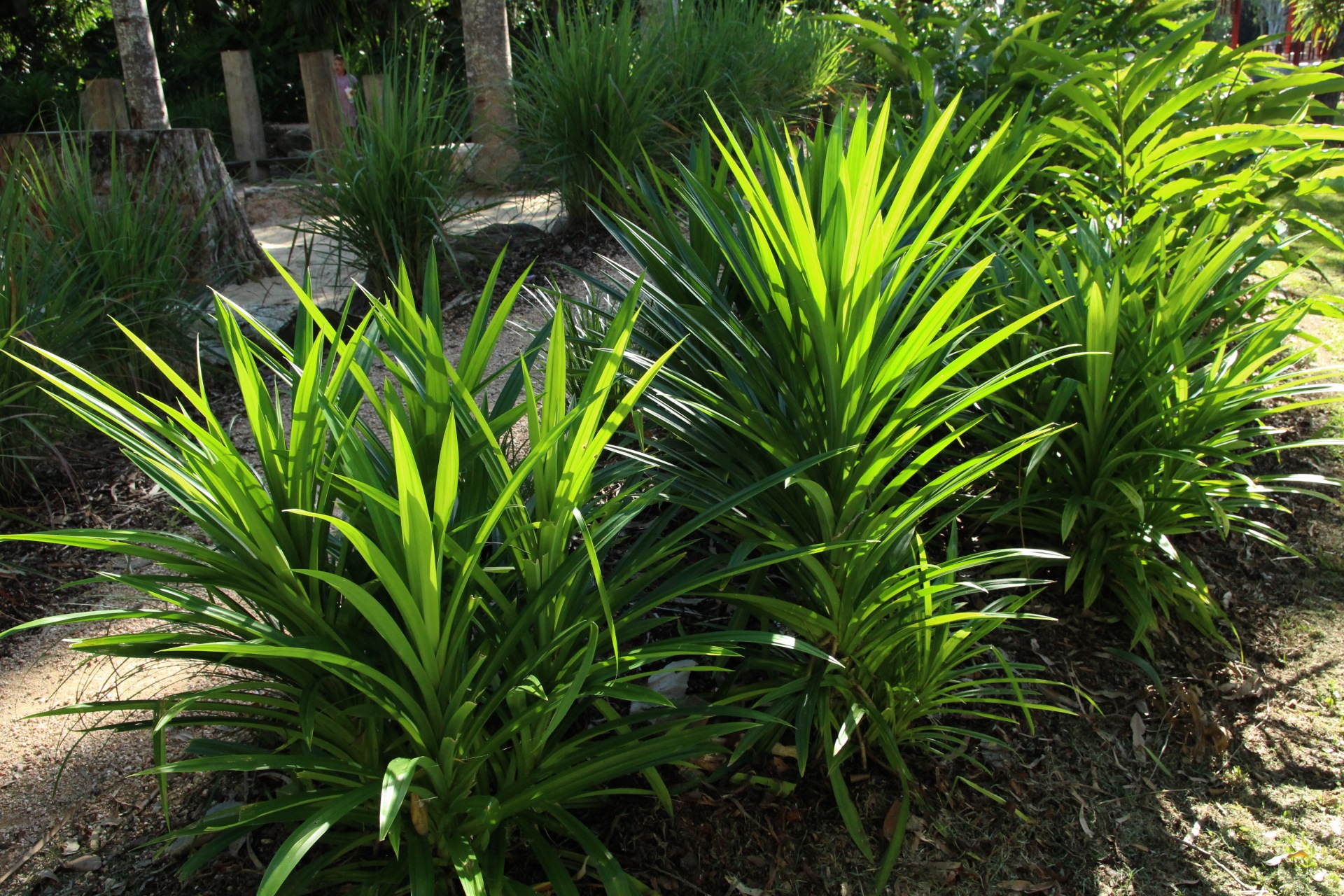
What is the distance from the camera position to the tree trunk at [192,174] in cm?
484

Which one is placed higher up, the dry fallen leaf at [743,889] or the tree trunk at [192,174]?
the tree trunk at [192,174]

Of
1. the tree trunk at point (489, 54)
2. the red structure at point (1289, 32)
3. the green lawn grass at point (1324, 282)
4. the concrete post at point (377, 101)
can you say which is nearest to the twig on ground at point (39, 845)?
the concrete post at point (377, 101)

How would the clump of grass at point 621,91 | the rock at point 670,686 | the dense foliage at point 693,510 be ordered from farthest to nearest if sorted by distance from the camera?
the clump of grass at point 621,91, the rock at point 670,686, the dense foliage at point 693,510

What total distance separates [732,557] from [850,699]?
46 cm

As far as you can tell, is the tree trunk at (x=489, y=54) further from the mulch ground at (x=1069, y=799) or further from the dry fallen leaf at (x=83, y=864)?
the dry fallen leaf at (x=83, y=864)

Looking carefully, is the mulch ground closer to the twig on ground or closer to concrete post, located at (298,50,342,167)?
the twig on ground

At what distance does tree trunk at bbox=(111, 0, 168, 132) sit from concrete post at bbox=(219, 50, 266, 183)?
2910 millimetres

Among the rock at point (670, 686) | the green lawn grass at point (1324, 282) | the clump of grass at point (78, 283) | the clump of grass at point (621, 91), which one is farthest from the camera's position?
the clump of grass at point (621, 91)

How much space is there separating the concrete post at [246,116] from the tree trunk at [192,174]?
214 inches

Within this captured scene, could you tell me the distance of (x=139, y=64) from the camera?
23.2ft

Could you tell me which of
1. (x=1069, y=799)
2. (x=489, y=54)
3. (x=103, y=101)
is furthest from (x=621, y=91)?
(x=103, y=101)

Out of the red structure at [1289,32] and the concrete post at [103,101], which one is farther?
the red structure at [1289,32]

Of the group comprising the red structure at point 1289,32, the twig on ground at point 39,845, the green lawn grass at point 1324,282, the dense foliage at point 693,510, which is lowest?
the twig on ground at point 39,845

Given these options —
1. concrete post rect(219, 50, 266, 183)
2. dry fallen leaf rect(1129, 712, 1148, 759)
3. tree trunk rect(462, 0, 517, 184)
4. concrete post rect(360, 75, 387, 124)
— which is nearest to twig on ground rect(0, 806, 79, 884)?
dry fallen leaf rect(1129, 712, 1148, 759)
